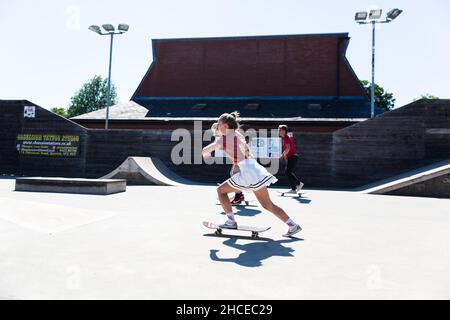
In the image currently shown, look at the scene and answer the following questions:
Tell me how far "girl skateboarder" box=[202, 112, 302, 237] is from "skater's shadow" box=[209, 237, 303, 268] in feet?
1.21

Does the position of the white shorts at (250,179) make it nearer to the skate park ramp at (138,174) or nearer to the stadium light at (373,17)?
the skate park ramp at (138,174)

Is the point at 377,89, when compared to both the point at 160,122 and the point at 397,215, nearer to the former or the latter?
the point at 160,122

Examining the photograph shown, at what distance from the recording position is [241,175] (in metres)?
4.60

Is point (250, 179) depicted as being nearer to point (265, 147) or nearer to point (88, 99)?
point (265, 147)

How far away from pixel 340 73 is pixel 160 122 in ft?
45.7

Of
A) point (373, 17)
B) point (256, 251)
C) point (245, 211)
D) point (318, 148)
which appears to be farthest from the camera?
point (373, 17)

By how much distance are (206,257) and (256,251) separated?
0.68 m

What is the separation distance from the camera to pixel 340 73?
A: 2508 centimetres

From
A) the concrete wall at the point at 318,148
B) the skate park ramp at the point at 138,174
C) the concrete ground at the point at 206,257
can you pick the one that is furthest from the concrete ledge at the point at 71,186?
the concrete wall at the point at 318,148

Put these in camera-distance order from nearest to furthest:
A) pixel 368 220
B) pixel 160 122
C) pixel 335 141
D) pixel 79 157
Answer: pixel 368 220 < pixel 335 141 < pixel 79 157 < pixel 160 122

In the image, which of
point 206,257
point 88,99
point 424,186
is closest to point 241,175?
point 206,257

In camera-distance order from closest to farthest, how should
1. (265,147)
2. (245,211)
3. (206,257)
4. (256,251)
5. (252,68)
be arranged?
(206,257), (256,251), (245,211), (265,147), (252,68)

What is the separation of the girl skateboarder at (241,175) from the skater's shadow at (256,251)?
1.21 ft
